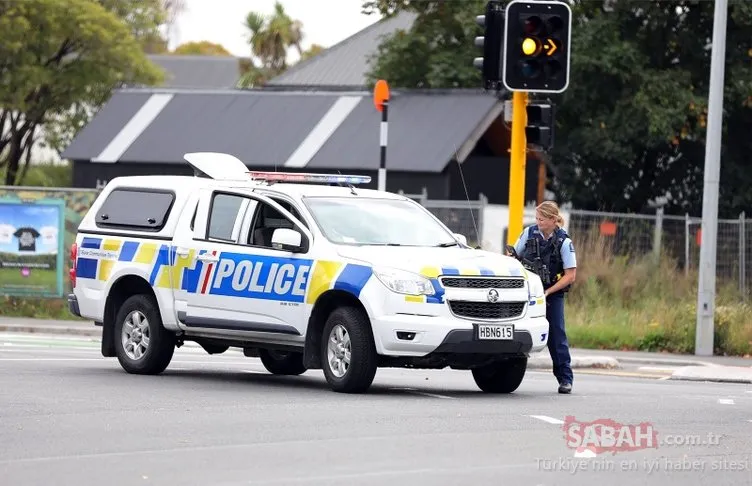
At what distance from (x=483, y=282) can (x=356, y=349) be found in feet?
3.82

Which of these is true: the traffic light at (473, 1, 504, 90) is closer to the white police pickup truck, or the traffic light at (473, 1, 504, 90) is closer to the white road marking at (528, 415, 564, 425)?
the white police pickup truck

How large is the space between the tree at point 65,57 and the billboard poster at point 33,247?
28210 mm

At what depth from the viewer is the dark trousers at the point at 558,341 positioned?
14789 mm

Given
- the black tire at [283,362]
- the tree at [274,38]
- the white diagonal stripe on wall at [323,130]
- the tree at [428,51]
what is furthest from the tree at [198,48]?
the black tire at [283,362]

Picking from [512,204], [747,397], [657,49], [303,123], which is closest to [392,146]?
[303,123]

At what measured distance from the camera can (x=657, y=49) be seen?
41.3 m

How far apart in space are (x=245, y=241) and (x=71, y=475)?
5.85 metres

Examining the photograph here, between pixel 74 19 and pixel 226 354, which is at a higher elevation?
pixel 74 19

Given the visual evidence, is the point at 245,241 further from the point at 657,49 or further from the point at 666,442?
the point at 657,49

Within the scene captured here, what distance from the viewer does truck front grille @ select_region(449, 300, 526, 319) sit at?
13570 millimetres

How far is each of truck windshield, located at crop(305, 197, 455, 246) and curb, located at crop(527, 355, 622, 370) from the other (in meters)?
4.86

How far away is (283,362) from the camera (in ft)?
52.9

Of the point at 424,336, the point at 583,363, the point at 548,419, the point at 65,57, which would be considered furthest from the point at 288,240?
the point at 65,57

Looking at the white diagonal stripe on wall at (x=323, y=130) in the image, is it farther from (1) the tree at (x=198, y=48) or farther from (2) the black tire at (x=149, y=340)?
(1) the tree at (x=198, y=48)
